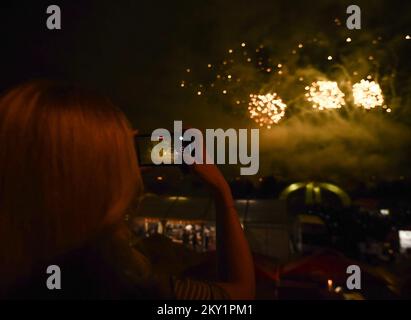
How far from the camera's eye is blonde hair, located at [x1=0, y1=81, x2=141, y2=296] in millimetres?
729

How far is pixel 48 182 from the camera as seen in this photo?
73cm

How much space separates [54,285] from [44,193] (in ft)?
0.71

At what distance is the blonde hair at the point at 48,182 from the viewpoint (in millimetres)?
729

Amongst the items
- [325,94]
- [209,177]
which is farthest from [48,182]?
[325,94]

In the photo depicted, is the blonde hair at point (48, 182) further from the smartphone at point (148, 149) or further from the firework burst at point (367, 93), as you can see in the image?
the firework burst at point (367, 93)

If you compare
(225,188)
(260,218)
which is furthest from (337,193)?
(225,188)

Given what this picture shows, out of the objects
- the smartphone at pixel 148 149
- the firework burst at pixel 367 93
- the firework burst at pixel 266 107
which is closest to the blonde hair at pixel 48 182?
the smartphone at pixel 148 149

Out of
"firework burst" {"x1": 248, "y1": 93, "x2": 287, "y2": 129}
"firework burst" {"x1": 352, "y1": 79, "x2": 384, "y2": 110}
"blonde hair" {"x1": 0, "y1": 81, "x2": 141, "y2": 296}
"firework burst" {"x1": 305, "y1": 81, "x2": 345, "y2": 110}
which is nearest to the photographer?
"blonde hair" {"x1": 0, "y1": 81, "x2": 141, "y2": 296}

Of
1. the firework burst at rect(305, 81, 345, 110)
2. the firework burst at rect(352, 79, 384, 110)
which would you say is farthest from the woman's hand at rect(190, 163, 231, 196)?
the firework burst at rect(305, 81, 345, 110)

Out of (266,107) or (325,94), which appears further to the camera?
(266,107)

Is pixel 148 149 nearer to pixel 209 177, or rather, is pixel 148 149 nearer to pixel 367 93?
pixel 209 177

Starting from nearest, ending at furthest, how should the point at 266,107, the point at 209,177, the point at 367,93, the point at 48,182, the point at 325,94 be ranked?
the point at 48,182 → the point at 209,177 → the point at 367,93 → the point at 325,94 → the point at 266,107

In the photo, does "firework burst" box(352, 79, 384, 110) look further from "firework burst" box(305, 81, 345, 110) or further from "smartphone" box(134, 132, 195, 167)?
"smartphone" box(134, 132, 195, 167)

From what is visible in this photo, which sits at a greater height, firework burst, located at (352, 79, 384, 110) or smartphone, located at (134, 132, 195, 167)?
firework burst, located at (352, 79, 384, 110)
